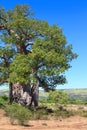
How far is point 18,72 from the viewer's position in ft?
118

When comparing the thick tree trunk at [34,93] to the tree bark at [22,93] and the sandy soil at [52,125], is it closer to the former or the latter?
the tree bark at [22,93]

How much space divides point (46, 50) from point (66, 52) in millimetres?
2145

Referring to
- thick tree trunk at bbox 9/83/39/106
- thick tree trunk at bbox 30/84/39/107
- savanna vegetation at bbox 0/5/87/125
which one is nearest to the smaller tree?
savanna vegetation at bbox 0/5/87/125

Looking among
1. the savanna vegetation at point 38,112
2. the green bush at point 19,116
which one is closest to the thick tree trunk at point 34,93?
the savanna vegetation at point 38,112

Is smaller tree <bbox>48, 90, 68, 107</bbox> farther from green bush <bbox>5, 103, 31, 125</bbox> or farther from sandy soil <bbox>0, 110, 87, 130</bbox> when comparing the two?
green bush <bbox>5, 103, 31, 125</bbox>

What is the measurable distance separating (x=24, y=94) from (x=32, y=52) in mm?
5510

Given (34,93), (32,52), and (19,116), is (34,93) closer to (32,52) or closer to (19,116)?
(32,52)

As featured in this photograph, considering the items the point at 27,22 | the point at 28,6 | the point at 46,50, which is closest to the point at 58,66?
the point at 46,50

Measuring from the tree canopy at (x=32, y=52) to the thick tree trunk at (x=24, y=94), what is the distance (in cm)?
196

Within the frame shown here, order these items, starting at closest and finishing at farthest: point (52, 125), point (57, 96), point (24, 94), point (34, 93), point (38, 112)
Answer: point (52, 125) < point (57, 96) < point (38, 112) < point (24, 94) < point (34, 93)

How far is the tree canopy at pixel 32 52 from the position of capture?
36.1 meters

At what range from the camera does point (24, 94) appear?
40719 millimetres

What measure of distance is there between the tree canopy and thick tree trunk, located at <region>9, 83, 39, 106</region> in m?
1.96

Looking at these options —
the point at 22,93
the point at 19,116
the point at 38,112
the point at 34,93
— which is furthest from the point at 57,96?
the point at 19,116
